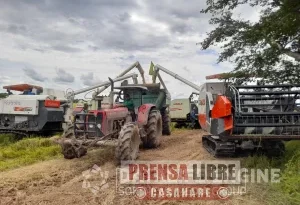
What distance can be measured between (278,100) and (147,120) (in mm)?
3581

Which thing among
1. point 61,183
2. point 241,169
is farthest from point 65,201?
point 241,169

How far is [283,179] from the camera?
18.8 feet

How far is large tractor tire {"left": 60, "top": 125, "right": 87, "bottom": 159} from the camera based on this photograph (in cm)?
771

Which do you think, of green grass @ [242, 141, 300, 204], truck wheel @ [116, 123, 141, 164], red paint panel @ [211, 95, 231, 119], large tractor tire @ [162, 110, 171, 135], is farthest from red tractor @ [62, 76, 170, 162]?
large tractor tire @ [162, 110, 171, 135]

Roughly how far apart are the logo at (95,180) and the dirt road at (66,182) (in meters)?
0.06

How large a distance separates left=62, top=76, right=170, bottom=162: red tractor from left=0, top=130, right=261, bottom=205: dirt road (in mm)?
388

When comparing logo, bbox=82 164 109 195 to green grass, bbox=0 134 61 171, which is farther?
green grass, bbox=0 134 61 171

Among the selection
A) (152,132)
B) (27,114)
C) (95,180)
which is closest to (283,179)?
(95,180)

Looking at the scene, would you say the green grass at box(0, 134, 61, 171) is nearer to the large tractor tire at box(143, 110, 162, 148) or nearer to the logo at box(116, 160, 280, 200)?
the large tractor tire at box(143, 110, 162, 148)

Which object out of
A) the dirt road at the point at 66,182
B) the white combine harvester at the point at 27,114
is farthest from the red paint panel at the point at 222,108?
the white combine harvester at the point at 27,114

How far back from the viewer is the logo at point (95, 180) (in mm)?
5789

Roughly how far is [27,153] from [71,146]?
88.7 inches

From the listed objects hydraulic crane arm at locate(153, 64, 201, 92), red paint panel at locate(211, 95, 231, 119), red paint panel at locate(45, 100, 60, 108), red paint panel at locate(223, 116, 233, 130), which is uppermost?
hydraulic crane arm at locate(153, 64, 201, 92)

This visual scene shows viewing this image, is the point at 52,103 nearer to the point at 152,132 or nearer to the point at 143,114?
the point at 143,114
